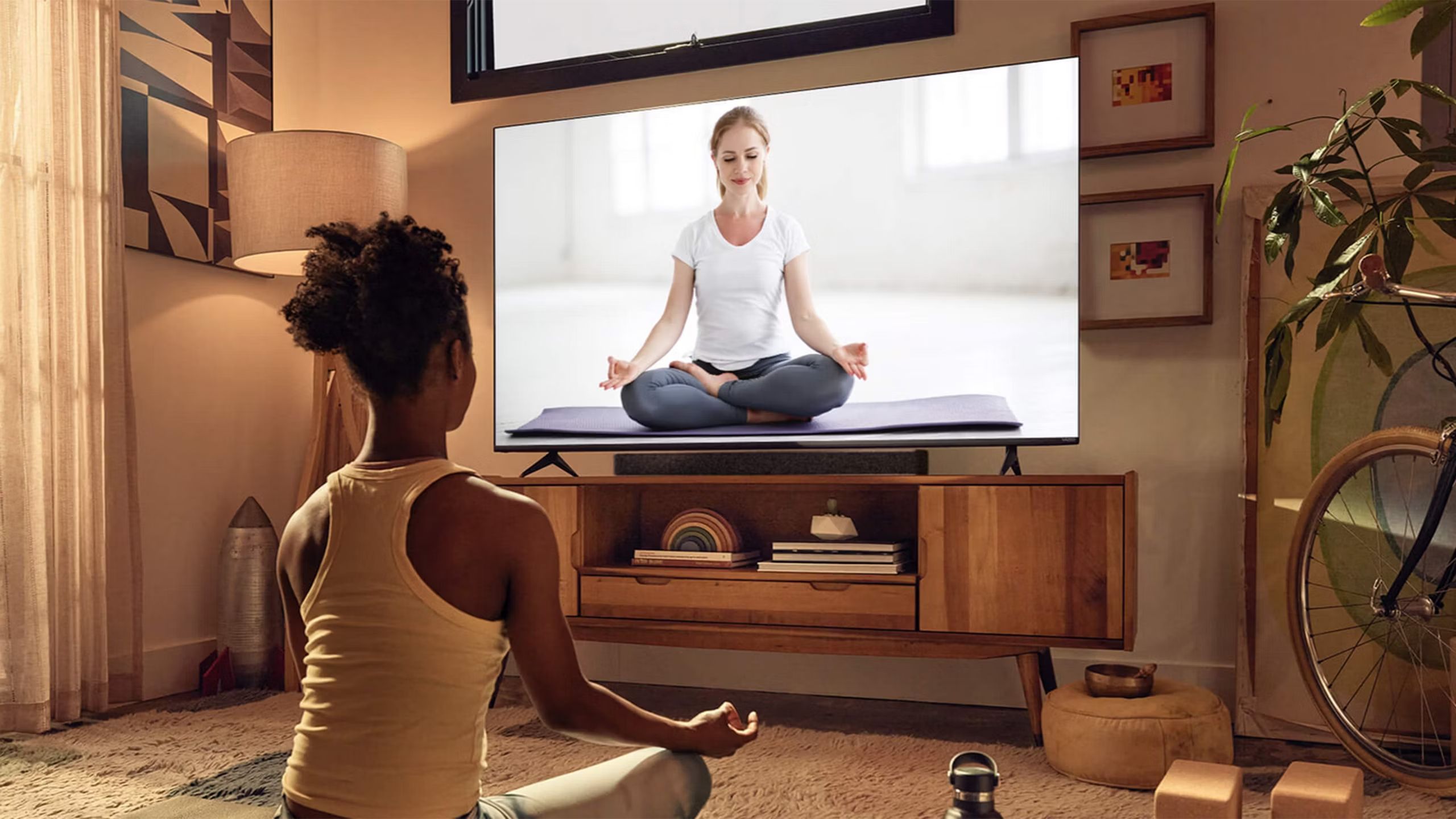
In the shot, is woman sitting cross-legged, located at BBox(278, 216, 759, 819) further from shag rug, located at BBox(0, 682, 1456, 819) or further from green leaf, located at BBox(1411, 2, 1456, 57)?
green leaf, located at BBox(1411, 2, 1456, 57)

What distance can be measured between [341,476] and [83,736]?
→ 2196mm

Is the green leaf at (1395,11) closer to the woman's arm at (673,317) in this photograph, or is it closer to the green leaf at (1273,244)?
the green leaf at (1273,244)

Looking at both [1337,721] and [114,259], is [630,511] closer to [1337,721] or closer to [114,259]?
[114,259]

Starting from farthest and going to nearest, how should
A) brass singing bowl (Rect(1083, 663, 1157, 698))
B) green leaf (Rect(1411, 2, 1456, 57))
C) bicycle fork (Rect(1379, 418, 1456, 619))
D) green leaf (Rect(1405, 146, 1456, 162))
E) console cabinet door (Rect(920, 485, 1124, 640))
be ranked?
console cabinet door (Rect(920, 485, 1124, 640)), brass singing bowl (Rect(1083, 663, 1157, 698)), bicycle fork (Rect(1379, 418, 1456, 619)), green leaf (Rect(1405, 146, 1456, 162)), green leaf (Rect(1411, 2, 1456, 57))

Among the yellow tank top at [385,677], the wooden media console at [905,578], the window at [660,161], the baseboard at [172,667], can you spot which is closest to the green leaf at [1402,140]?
the wooden media console at [905,578]

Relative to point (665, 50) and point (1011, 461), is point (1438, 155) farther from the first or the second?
point (665, 50)

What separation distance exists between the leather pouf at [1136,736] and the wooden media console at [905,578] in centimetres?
23

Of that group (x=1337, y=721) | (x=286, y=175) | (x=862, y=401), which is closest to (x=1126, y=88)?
(x=862, y=401)

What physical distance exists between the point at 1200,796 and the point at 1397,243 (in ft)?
4.41

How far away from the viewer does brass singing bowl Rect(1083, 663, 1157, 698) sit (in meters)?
2.31

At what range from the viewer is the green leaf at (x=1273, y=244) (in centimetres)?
216

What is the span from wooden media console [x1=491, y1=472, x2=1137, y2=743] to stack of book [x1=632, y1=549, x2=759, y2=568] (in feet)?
0.11

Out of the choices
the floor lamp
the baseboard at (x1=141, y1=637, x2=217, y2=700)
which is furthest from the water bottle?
the baseboard at (x1=141, y1=637, x2=217, y2=700)

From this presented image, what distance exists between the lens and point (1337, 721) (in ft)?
7.68
